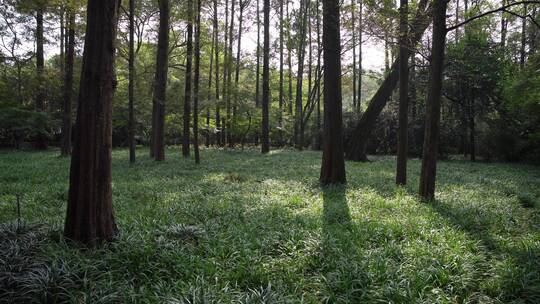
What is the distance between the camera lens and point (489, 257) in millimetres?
3965

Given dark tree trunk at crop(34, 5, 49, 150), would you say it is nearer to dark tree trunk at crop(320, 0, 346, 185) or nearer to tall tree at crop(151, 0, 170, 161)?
tall tree at crop(151, 0, 170, 161)

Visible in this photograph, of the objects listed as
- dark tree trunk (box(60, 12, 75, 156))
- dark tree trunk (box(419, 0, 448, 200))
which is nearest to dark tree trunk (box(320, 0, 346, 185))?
dark tree trunk (box(419, 0, 448, 200))

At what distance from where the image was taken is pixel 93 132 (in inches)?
145

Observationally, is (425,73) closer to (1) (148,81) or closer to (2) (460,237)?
(1) (148,81)

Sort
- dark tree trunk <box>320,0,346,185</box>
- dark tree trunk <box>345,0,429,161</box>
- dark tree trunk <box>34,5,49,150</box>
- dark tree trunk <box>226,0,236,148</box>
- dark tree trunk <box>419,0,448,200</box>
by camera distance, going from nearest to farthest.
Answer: dark tree trunk <box>419,0,448,200</box>, dark tree trunk <box>320,0,346,185</box>, dark tree trunk <box>345,0,429,161</box>, dark tree trunk <box>34,5,49,150</box>, dark tree trunk <box>226,0,236,148</box>

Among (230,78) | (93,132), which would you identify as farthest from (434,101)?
(230,78)

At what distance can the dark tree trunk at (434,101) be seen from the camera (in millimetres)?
6855

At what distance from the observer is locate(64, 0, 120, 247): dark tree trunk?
12.0 feet

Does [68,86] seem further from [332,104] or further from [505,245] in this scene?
[505,245]

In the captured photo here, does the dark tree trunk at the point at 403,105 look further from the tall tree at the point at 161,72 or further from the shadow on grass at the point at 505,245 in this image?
the tall tree at the point at 161,72

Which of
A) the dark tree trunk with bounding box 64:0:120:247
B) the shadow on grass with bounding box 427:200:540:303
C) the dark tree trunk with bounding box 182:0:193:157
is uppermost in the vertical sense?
the dark tree trunk with bounding box 182:0:193:157

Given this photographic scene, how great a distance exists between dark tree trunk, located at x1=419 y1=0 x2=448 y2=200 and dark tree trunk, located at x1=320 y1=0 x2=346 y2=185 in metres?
2.29

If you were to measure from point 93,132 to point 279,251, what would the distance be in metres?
2.47

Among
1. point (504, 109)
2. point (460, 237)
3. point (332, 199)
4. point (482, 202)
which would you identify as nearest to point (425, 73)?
point (504, 109)
